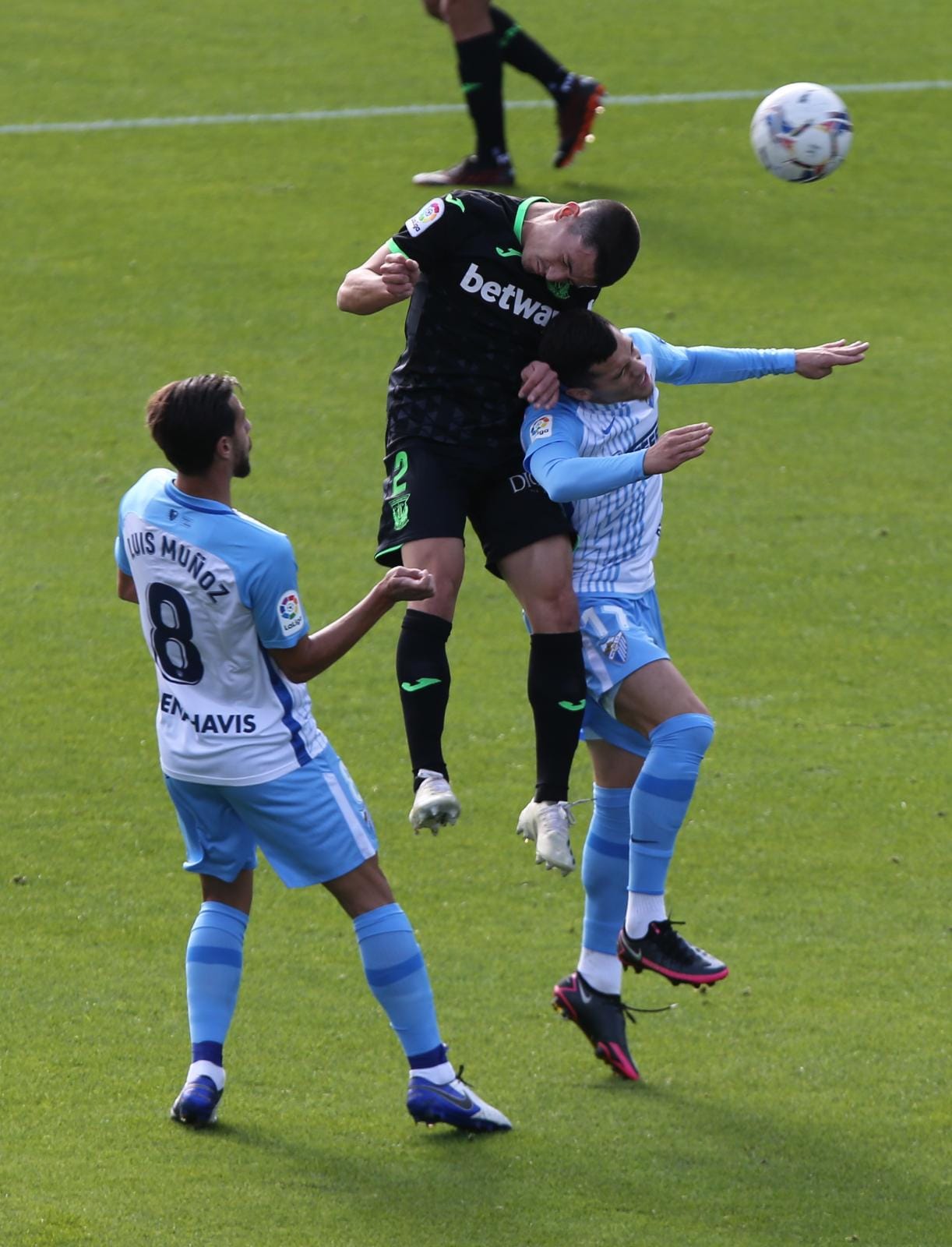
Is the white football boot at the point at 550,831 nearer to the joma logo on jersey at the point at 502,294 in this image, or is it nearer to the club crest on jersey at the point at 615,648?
the club crest on jersey at the point at 615,648

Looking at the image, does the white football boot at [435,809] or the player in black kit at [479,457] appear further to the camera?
the player in black kit at [479,457]

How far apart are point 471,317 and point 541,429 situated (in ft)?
1.24

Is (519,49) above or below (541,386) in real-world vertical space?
above

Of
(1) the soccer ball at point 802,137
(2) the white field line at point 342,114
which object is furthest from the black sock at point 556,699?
(2) the white field line at point 342,114

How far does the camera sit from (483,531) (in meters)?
5.32

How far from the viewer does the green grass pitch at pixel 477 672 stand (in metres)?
5.36

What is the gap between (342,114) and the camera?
632 inches

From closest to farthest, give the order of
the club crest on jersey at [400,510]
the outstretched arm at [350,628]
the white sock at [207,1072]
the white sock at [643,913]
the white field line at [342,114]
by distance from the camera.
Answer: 1. the outstretched arm at [350,628]
2. the club crest on jersey at [400,510]
3. the white sock at [207,1072]
4. the white sock at [643,913]
5. the white field line at [342,114]

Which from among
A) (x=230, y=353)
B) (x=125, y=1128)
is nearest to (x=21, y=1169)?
(x=125, y=1128)

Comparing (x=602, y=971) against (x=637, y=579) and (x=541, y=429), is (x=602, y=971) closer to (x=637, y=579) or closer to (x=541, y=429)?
(x=637, y=579)

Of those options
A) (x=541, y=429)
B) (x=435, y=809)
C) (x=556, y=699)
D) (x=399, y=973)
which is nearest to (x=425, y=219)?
(x=541, y=429)

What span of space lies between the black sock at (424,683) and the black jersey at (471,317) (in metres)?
0.51

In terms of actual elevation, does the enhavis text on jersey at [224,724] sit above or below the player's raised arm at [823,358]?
below

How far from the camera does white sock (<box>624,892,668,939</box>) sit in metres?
5.64
